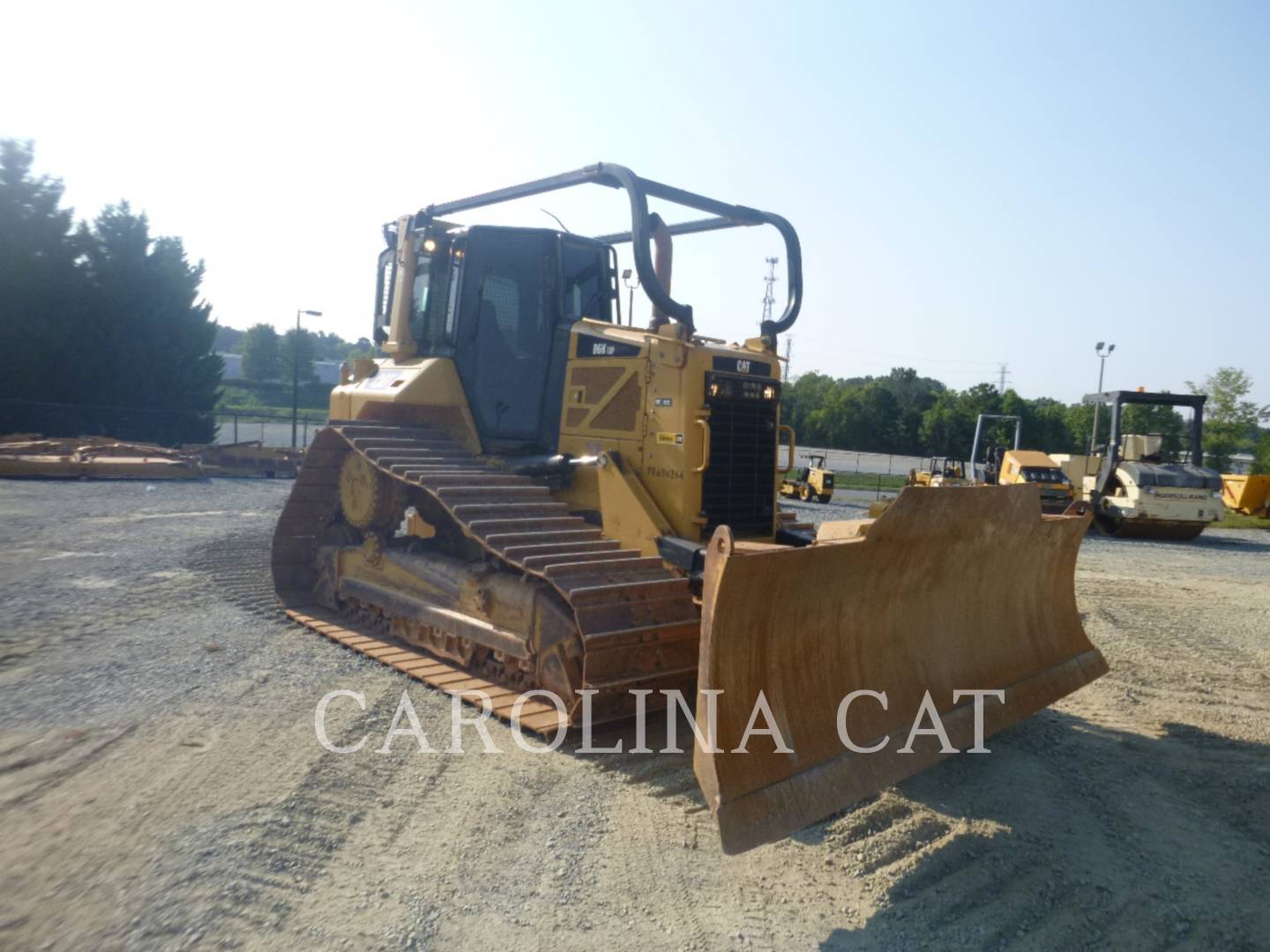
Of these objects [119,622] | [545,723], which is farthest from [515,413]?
[119,622]

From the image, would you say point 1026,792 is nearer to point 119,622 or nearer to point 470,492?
point 470,492

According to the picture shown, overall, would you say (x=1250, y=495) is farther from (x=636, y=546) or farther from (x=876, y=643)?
(x=876, y=643)

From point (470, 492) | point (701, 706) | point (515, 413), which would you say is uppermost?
point (515, 413)

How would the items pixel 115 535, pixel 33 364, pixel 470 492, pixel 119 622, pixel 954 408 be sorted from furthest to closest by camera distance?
pixel 954 408 → pixel 33 364 → pixel 115 535 → pixel 119 622 → pixel 470 492

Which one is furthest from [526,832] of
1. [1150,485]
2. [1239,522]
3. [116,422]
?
[116,422]

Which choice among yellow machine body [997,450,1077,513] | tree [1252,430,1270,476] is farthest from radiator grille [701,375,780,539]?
tree [1252,430,1270,476]

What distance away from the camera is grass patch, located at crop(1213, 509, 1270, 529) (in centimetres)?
2316

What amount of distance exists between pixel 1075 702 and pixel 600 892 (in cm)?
403

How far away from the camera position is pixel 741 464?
20.0 feet

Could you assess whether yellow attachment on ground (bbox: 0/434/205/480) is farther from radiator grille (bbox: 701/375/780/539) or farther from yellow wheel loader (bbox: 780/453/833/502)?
radiator grille (bbox: 701/375/780/539)

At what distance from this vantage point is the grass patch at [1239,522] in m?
23.2

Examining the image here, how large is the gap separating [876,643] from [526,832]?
6.11 ft

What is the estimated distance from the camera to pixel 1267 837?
13.0ft

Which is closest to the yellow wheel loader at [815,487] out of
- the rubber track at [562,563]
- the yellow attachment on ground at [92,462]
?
the yellow attachment on ground at [92,462]
